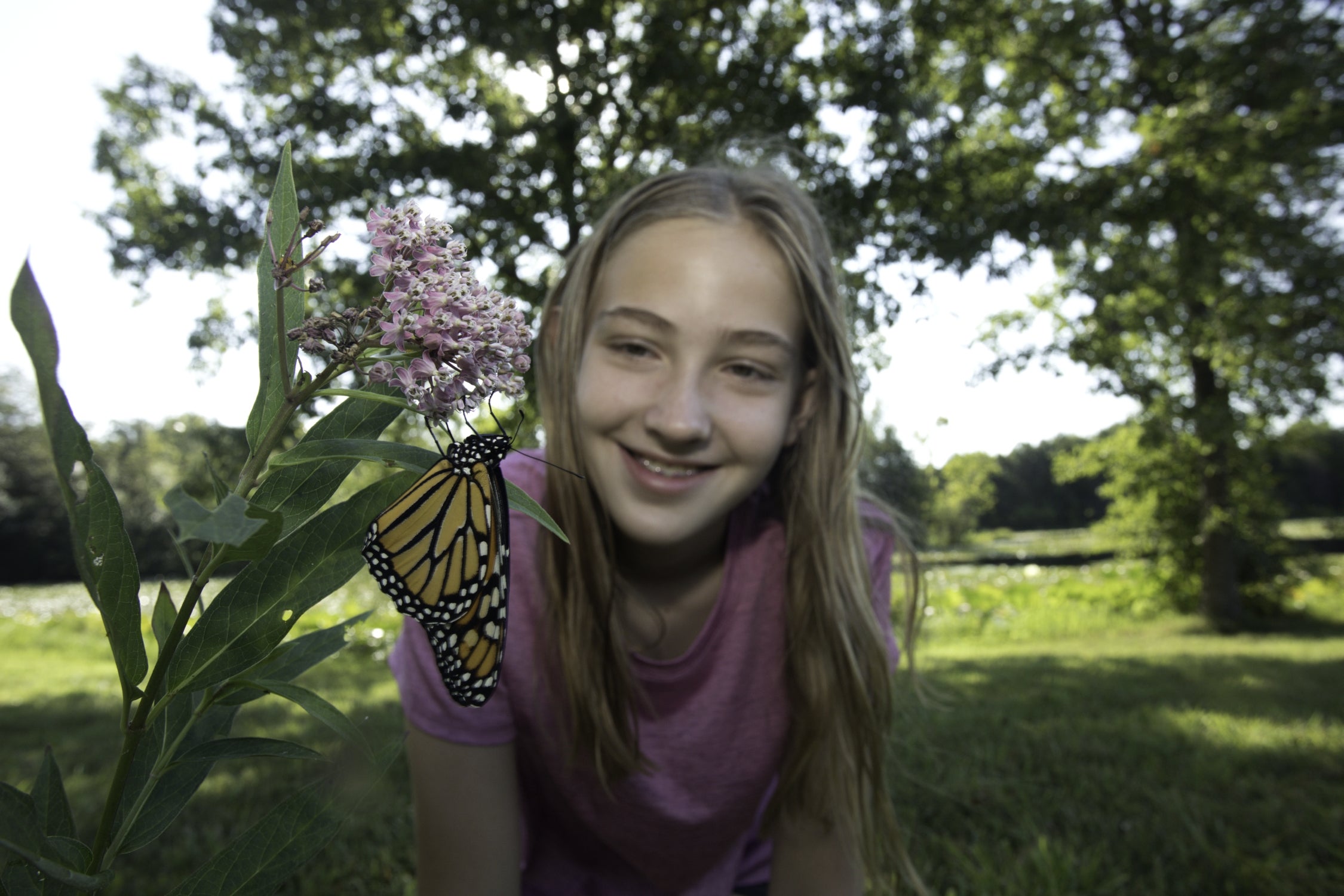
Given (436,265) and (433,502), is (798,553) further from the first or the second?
(436,265)

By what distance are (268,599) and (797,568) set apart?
1.92m

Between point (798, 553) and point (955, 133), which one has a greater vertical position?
point (955, 133)

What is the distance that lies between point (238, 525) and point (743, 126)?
676 centimetres

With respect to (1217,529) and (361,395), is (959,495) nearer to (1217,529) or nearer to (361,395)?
(1217,529)

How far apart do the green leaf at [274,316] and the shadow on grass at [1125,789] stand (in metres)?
2.84

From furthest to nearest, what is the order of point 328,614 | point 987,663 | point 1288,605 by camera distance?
point 1288,605
point 328,614
point 987,663

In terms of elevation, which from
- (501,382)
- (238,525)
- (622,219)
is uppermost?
(622,219)

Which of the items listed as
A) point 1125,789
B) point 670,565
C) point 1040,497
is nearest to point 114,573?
point 670,565

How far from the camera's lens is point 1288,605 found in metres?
12.3

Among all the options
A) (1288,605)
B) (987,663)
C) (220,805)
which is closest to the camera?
(220,805)

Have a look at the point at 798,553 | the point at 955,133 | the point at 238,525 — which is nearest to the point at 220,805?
the point at 798,553

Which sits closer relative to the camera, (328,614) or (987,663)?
(987,663)

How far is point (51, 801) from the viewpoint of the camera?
0.64 metres

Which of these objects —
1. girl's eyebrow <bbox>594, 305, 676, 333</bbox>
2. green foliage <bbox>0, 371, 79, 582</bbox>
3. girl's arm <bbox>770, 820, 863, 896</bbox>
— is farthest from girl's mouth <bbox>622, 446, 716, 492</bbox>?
green foliage <bbox>0, 371, 79, 582</bbox>
